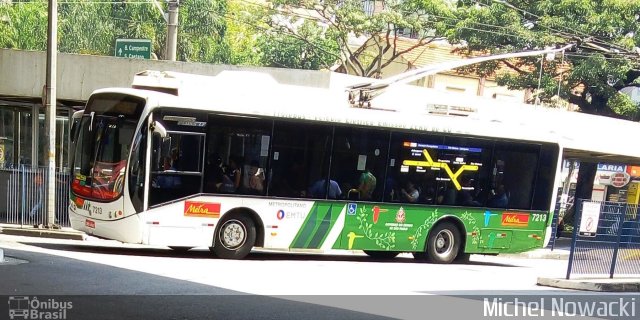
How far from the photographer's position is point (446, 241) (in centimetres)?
1877

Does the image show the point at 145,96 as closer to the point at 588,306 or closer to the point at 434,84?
the point at 588,306

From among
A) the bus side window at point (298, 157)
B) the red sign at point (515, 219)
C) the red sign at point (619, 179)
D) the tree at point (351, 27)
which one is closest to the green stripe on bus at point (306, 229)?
the bus side window at point (298, 157)

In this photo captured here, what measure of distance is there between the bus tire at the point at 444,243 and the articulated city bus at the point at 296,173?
0.03 meters

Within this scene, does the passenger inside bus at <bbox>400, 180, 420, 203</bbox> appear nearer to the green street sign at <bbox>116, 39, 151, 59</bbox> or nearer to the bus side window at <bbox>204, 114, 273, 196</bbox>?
the bus side window at <bbox>204, 114, 273, 196</bbox>

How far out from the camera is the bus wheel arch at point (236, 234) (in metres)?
15.9

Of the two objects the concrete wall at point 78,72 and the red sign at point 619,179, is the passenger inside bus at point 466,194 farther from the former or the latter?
the red sign at point 619,179

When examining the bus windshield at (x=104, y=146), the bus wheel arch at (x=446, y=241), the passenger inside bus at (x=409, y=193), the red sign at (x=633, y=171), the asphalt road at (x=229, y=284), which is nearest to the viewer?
the asphalt road at (x=229, y=284)

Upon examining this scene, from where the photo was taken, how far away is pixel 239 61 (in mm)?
64500

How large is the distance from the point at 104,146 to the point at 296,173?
361 cm

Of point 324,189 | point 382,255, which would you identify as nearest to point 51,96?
point 324,189

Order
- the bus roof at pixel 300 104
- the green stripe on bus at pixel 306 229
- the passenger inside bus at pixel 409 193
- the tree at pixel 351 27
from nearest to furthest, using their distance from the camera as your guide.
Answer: the bus roof at pixel 300 104, the green stripe on bus at pixel 306 229, the passenger inside bus at pixel 409 193, the tree at pixel 351 27

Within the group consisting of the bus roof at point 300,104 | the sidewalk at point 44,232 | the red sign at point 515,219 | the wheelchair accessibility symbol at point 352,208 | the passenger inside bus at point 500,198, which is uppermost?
the bus roof at point 300,104

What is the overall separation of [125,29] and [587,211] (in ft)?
148

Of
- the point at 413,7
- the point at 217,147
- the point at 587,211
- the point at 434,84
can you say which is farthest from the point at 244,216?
the point at 434,84
